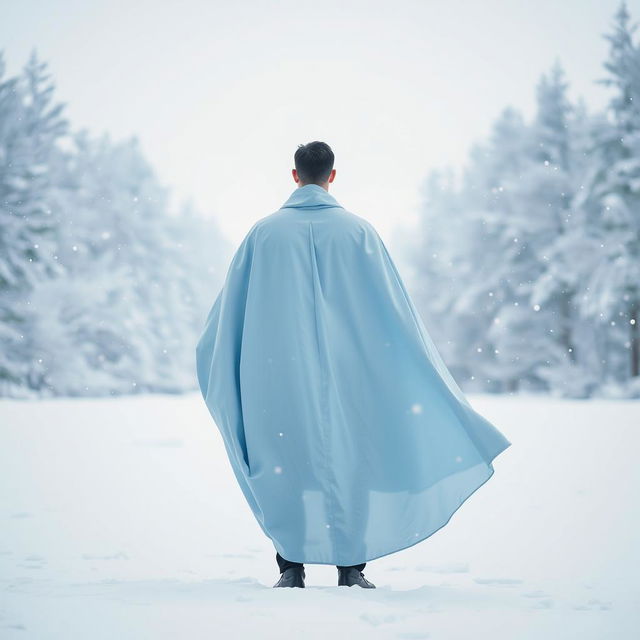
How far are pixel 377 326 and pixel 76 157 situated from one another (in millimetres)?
33760

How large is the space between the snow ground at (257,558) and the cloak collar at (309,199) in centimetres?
218

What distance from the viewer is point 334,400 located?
492cm

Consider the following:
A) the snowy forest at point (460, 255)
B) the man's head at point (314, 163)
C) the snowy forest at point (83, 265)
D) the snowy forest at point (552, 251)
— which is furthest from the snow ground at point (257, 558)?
the snowy forest at point (83, 265)

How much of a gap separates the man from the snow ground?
0.39 meters

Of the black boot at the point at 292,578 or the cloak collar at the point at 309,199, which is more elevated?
the cloak collar at the point at 309,199

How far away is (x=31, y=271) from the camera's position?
27.2 metres

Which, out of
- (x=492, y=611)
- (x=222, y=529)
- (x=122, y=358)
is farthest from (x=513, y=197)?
(x=492, y=611)

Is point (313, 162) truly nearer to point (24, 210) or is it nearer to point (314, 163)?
point (314, 163)

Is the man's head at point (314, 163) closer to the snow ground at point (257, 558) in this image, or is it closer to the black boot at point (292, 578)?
the black boot at point (292, 578)

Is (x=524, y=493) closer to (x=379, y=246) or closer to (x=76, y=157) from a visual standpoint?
(x=379, y=246)

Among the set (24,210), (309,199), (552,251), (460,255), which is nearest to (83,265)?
(24,210)

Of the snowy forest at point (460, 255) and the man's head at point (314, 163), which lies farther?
the snowy forest at point (460, 255)

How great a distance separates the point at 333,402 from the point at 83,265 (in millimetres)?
31309

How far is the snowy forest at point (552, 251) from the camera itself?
26.1 meters
